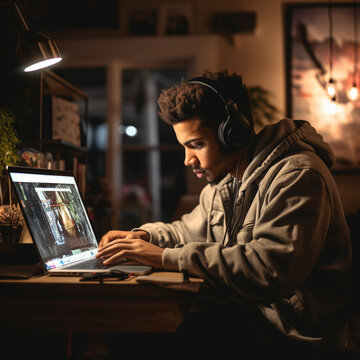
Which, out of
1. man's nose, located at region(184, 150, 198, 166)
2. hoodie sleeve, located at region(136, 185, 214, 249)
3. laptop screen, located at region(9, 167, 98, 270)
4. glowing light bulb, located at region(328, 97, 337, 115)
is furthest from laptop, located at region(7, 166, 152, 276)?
glowing light bulb, located at region(328, 97, 337, 115)

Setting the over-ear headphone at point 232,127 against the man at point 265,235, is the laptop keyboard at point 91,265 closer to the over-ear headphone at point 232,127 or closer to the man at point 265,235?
the man at point 265,235

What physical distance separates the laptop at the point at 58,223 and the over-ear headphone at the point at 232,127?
42 centimetres

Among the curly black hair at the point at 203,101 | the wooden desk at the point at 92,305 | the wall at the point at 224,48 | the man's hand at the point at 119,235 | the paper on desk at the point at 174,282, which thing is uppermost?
the wall at the point at 224,48

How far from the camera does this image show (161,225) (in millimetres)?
1583

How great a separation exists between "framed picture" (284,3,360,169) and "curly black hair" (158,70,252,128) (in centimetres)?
266

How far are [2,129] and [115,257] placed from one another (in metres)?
0.87

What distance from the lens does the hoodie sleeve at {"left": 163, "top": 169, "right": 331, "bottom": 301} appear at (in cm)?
97

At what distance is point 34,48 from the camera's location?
1.42m

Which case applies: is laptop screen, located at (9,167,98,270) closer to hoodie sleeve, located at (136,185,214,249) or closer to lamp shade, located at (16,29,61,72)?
hoodie sleeve, located at (136,185,214,249)

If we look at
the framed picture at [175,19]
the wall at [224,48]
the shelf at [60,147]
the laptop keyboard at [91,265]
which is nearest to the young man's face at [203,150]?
the laptop keyboard at [91,265]

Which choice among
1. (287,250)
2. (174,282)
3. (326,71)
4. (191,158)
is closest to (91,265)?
(174,282)

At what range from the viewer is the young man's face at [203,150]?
1.26 metres

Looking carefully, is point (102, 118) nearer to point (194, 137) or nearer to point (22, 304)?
point (194, 137)

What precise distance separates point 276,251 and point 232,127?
0.40 m
